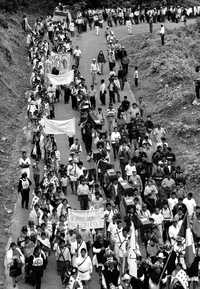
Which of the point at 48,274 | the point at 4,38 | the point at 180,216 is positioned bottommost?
the point at 48,274

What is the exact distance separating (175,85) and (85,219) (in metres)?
19.7

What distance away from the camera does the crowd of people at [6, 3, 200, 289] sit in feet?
59.1

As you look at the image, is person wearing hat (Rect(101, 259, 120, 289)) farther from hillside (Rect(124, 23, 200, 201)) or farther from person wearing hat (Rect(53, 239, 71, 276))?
hillside (Rect(124, 23, 200, 201))

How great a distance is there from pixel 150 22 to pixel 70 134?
82.2 feet

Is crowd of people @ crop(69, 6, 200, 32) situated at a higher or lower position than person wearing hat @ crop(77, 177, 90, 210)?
higher

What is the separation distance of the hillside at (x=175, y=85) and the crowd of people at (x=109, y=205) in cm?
187

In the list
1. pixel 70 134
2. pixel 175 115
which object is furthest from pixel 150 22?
pixel 70 134

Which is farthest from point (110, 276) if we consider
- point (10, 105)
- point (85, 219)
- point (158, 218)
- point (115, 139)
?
point (10, 105)

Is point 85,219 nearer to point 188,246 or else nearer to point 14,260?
point 14,260

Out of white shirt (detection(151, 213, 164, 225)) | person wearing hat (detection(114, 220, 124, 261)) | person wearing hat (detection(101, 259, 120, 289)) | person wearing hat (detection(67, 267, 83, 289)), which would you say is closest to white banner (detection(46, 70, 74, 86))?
white shirt (detection(151, 213, 164, 225))

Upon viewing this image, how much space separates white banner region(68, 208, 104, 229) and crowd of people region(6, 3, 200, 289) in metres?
0.19

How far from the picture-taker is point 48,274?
1986cm

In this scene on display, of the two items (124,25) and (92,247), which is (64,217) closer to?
(92,247)

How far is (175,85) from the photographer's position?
3822 cm
